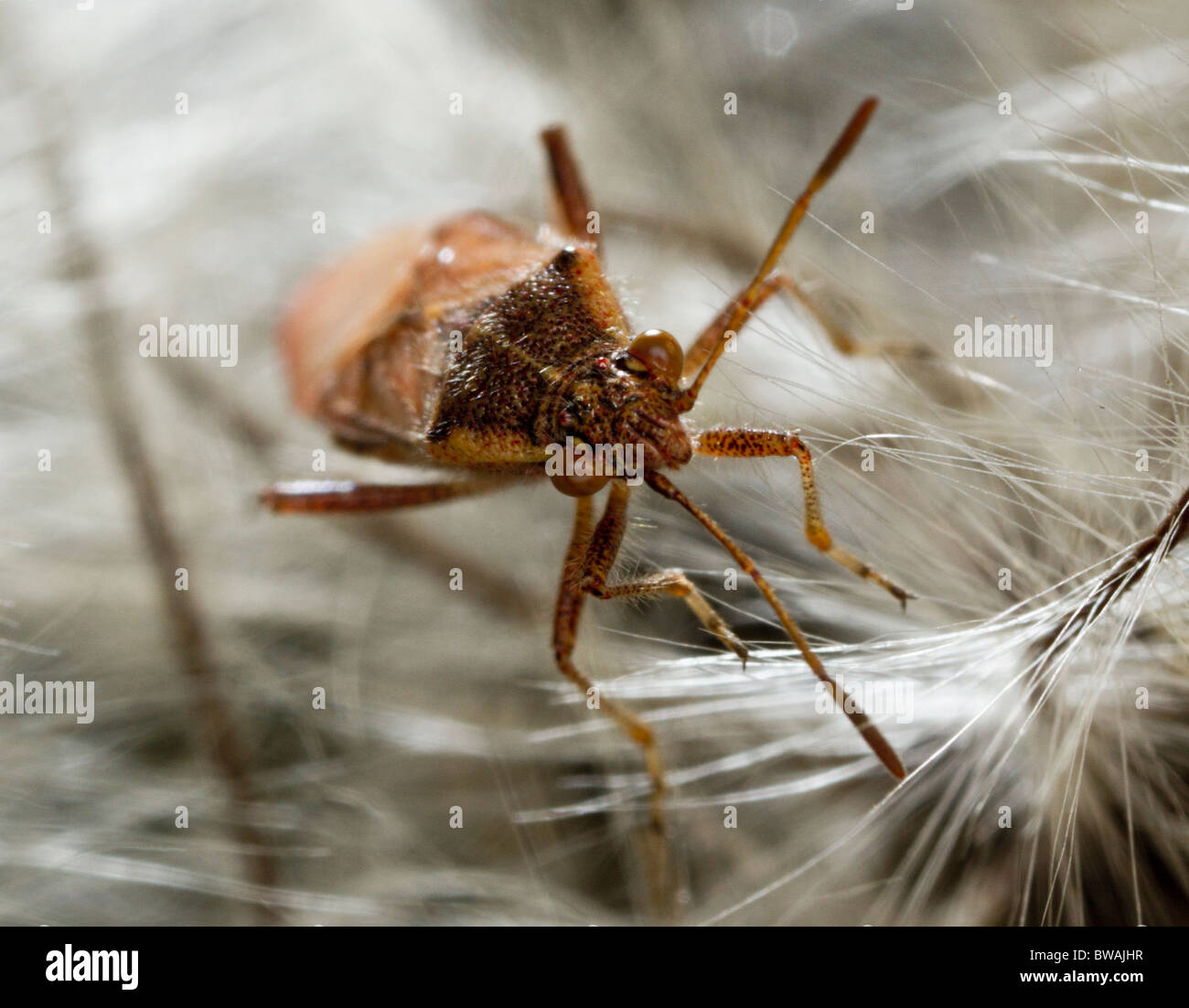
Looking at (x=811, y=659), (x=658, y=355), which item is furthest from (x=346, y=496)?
(x=811, y=659)

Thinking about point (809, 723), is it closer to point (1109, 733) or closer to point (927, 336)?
point (1109, 733)

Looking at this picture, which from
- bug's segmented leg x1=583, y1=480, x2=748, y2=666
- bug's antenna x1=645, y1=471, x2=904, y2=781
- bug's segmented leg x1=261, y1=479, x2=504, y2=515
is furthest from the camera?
bug's segmented leg x1=261, y1=479, x2=504, y2=515

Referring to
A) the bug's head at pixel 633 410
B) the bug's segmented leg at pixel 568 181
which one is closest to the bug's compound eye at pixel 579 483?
the bug's head at pixel 633 410

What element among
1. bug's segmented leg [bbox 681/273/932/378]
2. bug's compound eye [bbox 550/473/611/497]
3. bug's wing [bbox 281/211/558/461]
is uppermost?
bug's wing [bbox 281/211/558/461]

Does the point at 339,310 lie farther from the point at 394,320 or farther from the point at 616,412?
the point at 616,412

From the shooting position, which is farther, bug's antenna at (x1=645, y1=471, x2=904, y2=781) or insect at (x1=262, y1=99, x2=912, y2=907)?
insect at (x1=262, y1=99, x2=912, y2=907)

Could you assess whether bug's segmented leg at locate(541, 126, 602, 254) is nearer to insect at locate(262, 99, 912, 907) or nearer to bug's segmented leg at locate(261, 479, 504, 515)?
insect at locate(262, 99, 912, 907)

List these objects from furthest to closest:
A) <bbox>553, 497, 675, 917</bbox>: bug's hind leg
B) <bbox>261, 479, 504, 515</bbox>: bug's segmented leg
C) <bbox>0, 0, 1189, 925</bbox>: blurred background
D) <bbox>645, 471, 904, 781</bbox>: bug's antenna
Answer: <bbox>261, 479, 504, 515</bbox>: bug's segmented leg
<bbox>553, 497, 675, 917</bbox>: bug's hind leg
<bbox>0, 0, 1189, 925</bbox>: blurred background
<bbox>645, 471, 904, 781</bbox>: bug's antenna

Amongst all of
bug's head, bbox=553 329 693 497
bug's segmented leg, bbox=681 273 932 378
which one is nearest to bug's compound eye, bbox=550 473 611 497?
bug's head, bbox=553 329 693 497
